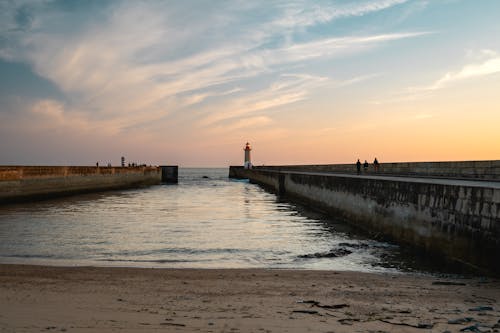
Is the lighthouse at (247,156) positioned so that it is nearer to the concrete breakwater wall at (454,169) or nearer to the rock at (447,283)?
the concrete breakwater wall at (454,169)

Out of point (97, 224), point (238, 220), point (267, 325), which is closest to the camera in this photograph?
point (267, 325)

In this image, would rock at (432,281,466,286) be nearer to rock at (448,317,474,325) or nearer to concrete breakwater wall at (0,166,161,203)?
rock at (448,317,474,325)

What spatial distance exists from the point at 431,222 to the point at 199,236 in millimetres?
6325

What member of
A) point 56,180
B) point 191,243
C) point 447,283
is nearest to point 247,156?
point 56,180

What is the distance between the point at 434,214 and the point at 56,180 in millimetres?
29559

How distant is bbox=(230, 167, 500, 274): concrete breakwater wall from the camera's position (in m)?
7.71

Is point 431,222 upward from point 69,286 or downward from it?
upward

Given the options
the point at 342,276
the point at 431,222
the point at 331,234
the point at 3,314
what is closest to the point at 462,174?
the point at 331,234

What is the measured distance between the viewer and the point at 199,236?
1296cm

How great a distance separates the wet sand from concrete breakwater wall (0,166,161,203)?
19.5 m

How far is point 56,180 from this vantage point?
33.0 metres

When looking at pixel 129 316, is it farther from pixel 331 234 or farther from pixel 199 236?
pixel 331 234

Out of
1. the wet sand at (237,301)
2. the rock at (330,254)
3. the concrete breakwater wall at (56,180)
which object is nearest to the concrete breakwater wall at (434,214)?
the wet sand at (237,301)

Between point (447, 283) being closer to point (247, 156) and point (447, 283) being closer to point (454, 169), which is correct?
point (454, 169)
